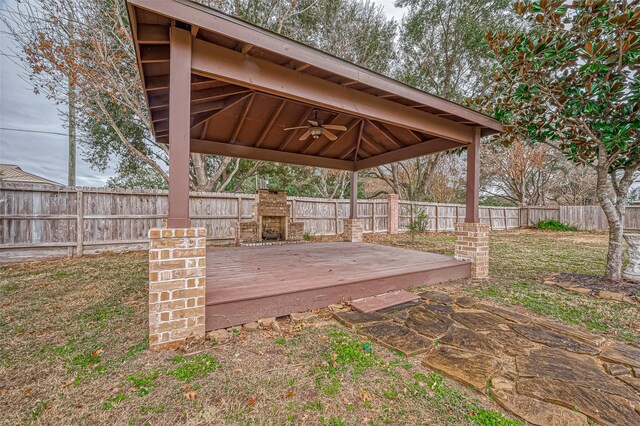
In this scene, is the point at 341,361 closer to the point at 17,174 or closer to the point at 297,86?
the point at 297,86

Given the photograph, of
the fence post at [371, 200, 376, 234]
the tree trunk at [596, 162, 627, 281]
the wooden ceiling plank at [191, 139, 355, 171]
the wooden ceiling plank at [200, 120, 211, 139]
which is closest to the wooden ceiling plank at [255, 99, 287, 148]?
the wooden ceiling plank at [191, 139, 355, 171]

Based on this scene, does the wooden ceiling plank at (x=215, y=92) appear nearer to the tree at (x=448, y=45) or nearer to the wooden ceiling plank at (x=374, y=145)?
the wooden ceiling plank at (x=374, y=145)

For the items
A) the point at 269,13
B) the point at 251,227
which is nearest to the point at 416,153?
the point at 251,227

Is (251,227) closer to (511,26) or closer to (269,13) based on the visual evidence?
(269,13)

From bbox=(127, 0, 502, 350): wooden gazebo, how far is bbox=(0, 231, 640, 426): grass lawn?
3.86ft

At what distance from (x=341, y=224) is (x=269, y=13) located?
7.83m

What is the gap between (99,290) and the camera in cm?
379

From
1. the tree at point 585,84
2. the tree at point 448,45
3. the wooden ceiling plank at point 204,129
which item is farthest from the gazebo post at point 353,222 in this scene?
the tree at point 448,45

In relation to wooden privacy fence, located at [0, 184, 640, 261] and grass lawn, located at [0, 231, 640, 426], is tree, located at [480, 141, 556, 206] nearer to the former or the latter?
wooden privacy fence, located at [0, 184, 640, 261]

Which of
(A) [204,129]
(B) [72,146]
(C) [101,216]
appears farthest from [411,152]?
(B) [72,146]

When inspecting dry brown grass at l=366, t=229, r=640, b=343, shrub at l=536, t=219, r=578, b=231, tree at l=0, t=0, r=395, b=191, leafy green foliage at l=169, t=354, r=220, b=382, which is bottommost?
leafy green foliage at l=169, t=354, r=220, b=382

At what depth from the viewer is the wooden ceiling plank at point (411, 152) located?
4.97 m

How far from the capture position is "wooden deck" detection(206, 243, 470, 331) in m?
2.63

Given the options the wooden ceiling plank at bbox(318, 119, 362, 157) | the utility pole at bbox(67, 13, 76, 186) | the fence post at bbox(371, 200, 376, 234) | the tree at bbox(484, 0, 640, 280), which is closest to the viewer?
the tree at bbox(484, 0, 640, 280)
